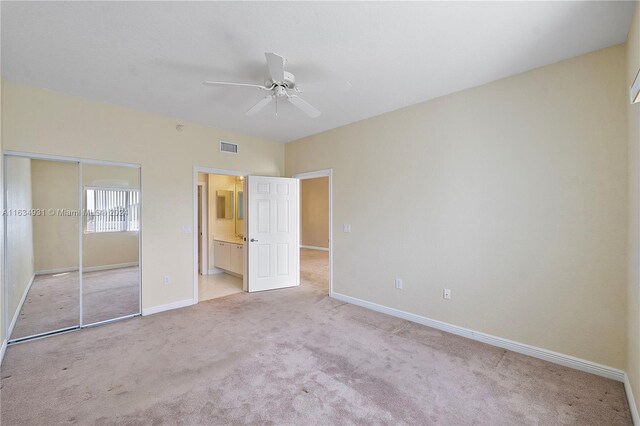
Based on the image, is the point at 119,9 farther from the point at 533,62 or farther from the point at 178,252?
the point at 533,62

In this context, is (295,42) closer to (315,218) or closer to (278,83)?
(278,83)

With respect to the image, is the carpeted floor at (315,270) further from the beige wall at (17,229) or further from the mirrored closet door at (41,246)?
the beige wall at (17,229)

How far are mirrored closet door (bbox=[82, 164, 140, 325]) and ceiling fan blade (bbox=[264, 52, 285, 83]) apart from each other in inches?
105

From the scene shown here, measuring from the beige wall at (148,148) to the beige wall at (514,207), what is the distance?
270cm

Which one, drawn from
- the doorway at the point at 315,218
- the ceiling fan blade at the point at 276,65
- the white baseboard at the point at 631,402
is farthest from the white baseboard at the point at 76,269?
the doorway at the point at 315,218

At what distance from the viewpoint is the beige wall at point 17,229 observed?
298 centimetres

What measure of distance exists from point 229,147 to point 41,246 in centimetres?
280

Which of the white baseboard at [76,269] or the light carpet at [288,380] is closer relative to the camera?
the light carpet at [288,380]

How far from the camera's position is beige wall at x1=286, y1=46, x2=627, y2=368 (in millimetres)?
2371

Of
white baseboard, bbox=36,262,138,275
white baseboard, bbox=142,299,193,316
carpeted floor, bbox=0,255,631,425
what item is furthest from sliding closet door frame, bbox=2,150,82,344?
white baseboard, bbox=142,299,193,316

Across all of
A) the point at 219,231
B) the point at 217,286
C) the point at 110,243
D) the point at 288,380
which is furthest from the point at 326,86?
the point at 219,231

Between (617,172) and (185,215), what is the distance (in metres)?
4.96

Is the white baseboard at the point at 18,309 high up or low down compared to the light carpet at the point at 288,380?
up

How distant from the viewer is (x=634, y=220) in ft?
6.77
